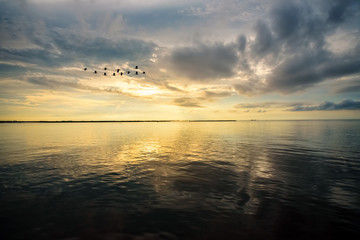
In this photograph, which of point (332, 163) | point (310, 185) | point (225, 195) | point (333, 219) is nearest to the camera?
point (333, 219)

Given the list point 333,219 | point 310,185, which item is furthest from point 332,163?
point 333,219

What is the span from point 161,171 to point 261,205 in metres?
10.5

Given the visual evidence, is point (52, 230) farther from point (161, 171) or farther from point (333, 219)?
point (333, 219)

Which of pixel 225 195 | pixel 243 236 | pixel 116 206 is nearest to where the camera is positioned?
pixel 243 236

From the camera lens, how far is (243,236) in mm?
8250

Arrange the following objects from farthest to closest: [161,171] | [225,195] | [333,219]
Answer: [161,171]
[225,195]
[333,219]

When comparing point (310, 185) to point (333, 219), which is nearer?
point (333, 219)

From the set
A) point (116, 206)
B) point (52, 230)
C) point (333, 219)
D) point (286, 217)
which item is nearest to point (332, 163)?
point (333, 219)

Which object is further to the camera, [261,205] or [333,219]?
[261,205]

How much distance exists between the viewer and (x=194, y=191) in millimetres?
13461

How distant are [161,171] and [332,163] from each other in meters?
21.1

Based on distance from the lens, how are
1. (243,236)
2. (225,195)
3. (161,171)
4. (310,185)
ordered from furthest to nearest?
(161,171) → (310,185) → (225,195) → (243,236)

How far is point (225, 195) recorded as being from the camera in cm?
1268

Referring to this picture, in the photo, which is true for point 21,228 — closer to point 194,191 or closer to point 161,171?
point 194,191
